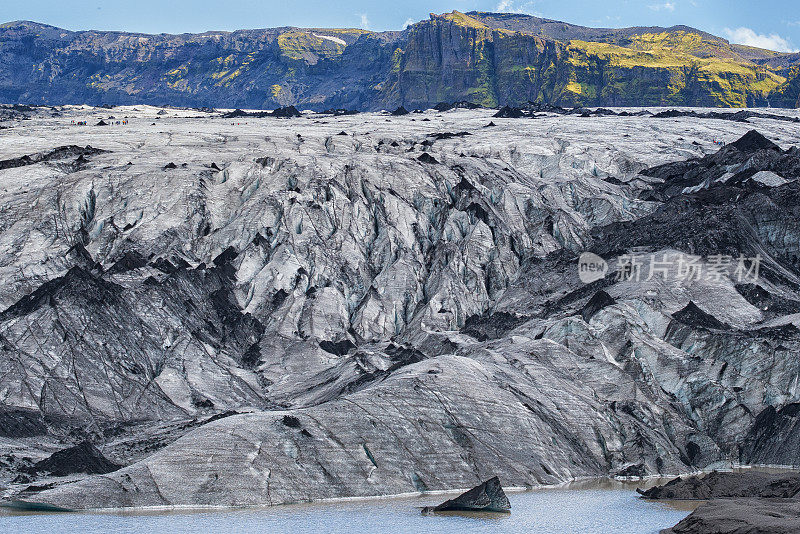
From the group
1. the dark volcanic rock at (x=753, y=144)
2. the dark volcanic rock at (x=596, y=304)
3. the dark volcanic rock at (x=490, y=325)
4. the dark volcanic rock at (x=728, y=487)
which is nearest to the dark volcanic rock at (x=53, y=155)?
the dark volcanic rock at (x=490, y=325)

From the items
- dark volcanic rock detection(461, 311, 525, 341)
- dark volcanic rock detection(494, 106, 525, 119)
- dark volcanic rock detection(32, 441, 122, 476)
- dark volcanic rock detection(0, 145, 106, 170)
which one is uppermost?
dark volcanic rock detection(494, 106, 525, 119)

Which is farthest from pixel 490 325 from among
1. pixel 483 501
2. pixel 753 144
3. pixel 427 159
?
pixel 753 144

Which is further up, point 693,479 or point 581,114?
point 581,114

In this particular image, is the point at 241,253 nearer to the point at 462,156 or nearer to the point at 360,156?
the point at 360,156

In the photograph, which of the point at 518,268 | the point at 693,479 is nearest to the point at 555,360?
the point at 693,479

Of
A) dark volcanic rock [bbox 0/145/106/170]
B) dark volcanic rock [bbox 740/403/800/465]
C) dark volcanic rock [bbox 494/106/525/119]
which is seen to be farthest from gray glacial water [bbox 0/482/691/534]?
dark volcanic rock [bbox 494/106/525/119]

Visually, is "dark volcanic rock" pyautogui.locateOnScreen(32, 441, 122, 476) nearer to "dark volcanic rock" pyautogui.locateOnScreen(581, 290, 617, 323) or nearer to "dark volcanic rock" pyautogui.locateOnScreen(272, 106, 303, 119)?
"dark volcanic rock" pyautogui.locateOnScreen(581, 290, 617, 323)

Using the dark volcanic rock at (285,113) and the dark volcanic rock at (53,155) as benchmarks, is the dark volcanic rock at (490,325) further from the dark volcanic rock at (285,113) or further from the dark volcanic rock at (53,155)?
the dark volcanic rock at (285,113)
